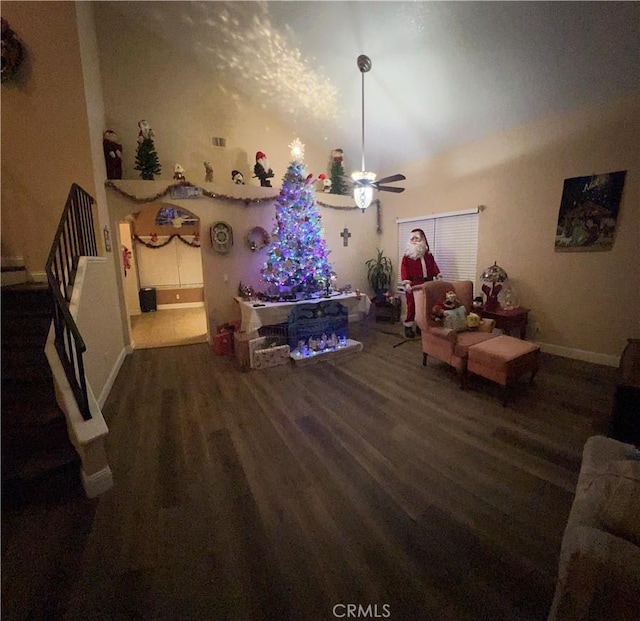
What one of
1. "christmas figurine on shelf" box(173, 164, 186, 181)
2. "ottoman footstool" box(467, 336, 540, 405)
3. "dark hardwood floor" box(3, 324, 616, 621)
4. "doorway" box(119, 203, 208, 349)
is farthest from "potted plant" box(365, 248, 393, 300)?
"doorway" box(119, 203, 208, 349)

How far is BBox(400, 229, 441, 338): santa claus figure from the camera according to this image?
481 cm

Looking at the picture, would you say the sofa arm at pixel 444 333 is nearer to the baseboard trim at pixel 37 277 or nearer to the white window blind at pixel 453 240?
the white window blind at pixel 453 240

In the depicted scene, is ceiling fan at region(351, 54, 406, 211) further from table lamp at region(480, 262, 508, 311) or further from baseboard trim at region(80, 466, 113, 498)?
baseboard trim at region(80, 466, 113, 498)

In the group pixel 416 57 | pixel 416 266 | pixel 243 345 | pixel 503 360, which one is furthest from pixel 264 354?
pixel 416 57

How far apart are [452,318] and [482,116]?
9.21 feet

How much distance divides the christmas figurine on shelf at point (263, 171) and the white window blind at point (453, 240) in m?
2.67

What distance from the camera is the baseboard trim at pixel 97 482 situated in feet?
5.89

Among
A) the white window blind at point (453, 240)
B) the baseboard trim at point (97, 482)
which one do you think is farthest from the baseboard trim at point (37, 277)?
the white window blind at point (453, 240)

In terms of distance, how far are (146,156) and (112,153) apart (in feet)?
1.33

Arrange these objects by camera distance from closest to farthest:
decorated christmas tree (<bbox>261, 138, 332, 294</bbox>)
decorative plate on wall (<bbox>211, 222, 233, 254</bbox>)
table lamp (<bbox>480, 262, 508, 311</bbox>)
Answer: table lamp (<bbox>480, 262, 508, 311</bbox>), decorated christmas tree (<bbox>261, 138, 332, 294</bbox>), decorative plate on wall (<bbox>211, 222, 233, 254</bbox>)

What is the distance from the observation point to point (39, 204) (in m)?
3.48

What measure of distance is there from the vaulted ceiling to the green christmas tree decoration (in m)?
0.56

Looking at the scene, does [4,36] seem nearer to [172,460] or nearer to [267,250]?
[267,250]

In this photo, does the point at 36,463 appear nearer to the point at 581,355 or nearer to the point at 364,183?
the point at 364,183
